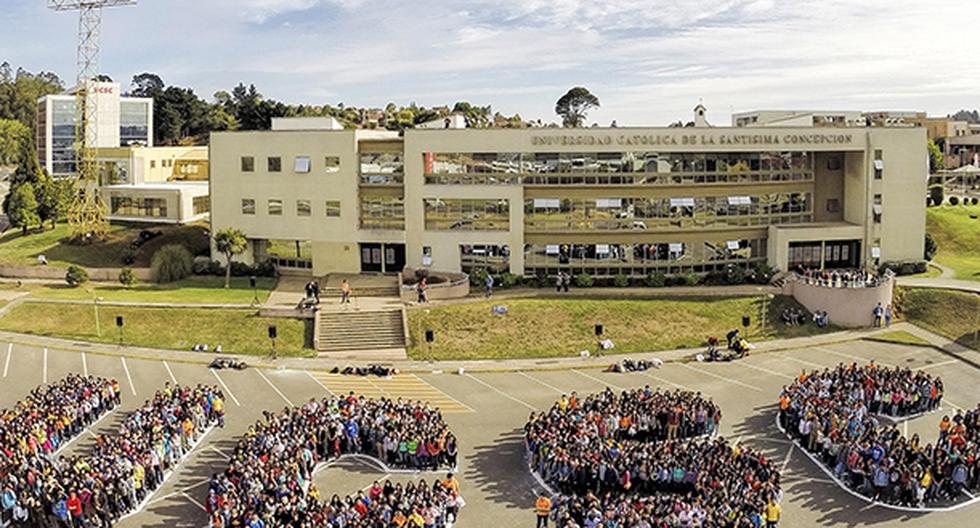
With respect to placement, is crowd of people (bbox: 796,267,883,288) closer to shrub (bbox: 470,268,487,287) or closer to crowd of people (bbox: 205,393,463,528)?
shrub (bbox: 470,268,487,287)

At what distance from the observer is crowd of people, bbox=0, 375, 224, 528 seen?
2553 centimetres

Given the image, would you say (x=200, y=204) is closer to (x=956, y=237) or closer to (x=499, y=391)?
(x=499, y=391)

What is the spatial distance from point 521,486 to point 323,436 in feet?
23.8

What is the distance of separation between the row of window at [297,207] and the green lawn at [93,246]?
8.41 m

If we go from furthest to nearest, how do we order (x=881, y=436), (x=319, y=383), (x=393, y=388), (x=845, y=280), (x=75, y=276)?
(x=75, y=276) → (x=845, y=280) → (x=319, y=383) → (x=393, y=388) → (x=881, y=436)

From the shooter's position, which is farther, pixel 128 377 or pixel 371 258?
pixel 371 258

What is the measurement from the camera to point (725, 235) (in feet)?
191

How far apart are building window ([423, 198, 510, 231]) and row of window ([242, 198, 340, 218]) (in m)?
6.40

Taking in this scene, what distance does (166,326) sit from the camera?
160 ft

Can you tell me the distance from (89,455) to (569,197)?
34.6 m

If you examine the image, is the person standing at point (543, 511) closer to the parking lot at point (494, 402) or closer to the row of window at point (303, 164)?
the parking lot at point (494, 402)

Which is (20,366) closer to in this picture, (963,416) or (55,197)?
(55,197)

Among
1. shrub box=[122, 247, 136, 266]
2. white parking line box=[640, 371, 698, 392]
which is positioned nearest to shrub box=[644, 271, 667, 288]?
white parking line box=[640, 371, 698, 392]

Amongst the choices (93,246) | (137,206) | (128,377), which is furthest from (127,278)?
(137,206)
